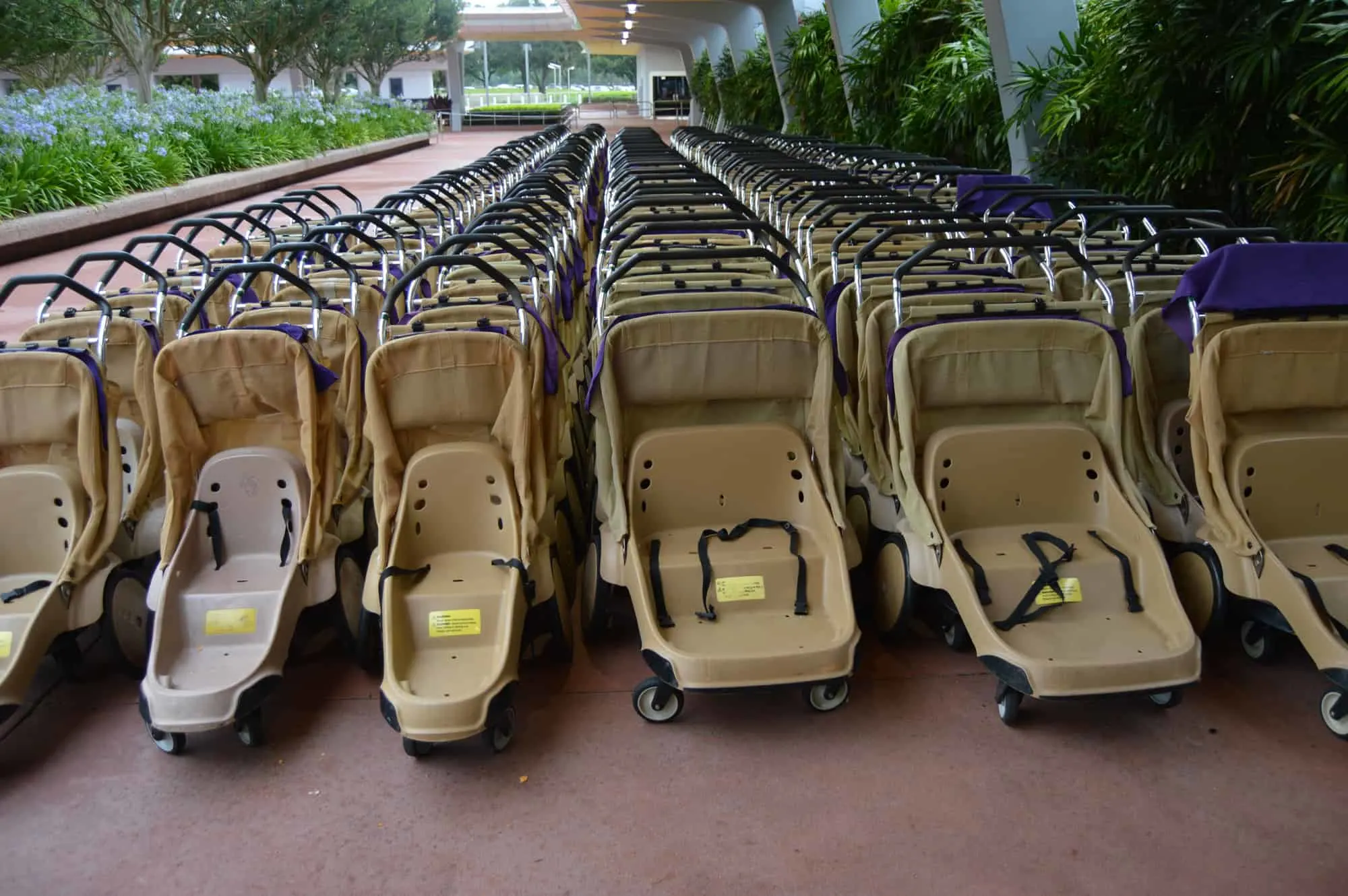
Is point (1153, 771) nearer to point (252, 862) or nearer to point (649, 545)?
point (649, 545)

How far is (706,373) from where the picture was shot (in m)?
3.21

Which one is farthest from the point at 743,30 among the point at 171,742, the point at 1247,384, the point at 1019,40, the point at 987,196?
the point at 171,742

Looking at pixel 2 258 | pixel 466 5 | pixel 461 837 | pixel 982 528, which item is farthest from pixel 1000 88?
pixel 466 5

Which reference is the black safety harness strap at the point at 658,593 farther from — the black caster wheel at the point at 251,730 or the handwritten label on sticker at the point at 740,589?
the black caster wheel at the point at 251,730

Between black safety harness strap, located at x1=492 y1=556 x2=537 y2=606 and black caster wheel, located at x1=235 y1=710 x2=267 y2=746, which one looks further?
black safety harness strap, located at x1=492 y1=556 x2=537 y2=606

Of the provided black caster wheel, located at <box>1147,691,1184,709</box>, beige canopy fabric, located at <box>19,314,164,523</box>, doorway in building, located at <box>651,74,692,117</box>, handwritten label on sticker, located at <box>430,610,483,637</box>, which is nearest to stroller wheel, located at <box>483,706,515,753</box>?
handwritten label on sticker, located at <box>430,610,483,637</box>

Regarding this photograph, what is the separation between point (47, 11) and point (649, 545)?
19082mm

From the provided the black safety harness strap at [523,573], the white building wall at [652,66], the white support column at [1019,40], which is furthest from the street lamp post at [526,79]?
the black safety harness strap at [523,573]

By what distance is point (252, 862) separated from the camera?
234 centimetres

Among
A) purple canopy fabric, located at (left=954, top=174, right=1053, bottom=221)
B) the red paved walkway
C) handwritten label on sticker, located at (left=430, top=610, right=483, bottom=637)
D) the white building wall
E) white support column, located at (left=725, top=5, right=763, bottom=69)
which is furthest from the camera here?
the white building wall

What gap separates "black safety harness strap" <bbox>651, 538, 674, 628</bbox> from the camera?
2.89 m

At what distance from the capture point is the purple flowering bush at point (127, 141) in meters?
10.1

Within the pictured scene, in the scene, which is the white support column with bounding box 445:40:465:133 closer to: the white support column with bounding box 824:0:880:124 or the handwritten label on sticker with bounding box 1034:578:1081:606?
the white support column with bounding box 824:0:880:124

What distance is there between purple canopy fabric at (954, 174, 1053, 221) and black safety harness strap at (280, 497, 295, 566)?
383 centimetres
